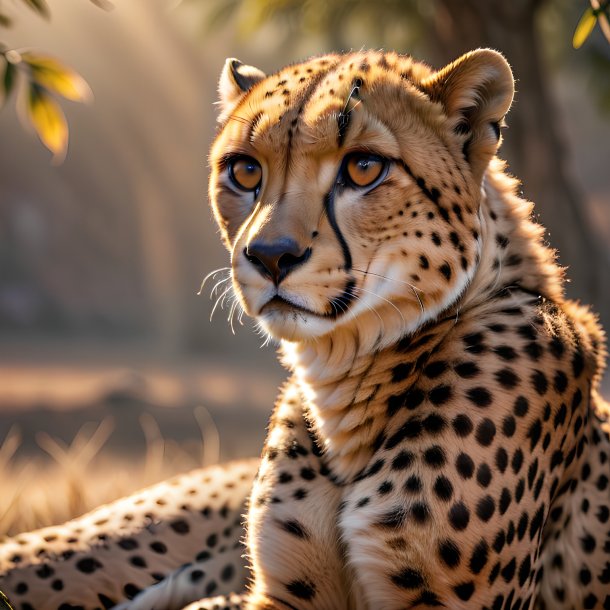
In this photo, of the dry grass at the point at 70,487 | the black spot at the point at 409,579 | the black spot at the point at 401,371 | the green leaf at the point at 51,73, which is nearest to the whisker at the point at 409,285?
the black spot at the point at 401,371

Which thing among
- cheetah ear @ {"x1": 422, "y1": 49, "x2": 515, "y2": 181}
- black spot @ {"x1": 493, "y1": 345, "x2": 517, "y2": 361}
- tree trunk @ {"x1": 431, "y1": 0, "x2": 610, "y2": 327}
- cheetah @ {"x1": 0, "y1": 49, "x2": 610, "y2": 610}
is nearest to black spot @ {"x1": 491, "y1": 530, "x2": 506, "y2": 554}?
cheetah @ {"x1": 0, "y1": 49, "x2": 610, "y2": 610}

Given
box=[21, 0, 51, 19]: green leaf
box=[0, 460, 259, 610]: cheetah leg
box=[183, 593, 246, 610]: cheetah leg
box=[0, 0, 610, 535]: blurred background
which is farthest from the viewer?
box=[0, 0, 610, 535]: blurred background

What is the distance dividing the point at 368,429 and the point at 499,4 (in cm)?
441

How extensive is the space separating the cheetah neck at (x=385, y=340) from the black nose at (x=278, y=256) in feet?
0.80

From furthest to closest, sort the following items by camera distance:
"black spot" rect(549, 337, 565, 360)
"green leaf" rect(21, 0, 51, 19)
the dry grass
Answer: the dry grass, "black spot" rect(549, 337, 565, 360), "green leaf" rect(21, 0, 51, 19)

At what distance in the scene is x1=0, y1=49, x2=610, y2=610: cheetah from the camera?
1.66 metres

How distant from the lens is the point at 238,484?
2477mm

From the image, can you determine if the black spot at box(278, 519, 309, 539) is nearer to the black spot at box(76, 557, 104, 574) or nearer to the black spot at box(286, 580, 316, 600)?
the black spot at box(286, 580, 316, 600)

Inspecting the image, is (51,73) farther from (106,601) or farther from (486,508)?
(106,601)

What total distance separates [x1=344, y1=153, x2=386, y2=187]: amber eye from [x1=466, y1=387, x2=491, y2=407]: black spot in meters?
0.43

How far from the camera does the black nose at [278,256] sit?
1591mm

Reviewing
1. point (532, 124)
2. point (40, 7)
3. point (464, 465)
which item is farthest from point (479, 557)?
point (532, 124)

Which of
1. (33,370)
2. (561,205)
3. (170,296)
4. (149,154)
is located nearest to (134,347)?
(170,296)

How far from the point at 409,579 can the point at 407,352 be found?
426 millimetres
